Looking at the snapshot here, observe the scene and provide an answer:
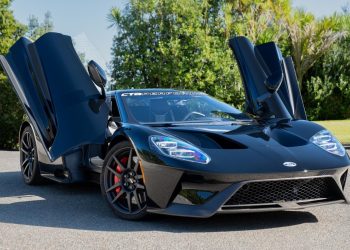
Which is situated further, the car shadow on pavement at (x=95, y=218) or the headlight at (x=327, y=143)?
the headlight at (x=327, y=143)

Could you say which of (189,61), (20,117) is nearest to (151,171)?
(20,117)

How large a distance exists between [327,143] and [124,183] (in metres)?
1.82

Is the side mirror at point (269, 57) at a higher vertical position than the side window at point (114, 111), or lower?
higher

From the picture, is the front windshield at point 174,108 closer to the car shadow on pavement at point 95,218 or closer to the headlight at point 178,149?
the headlight at point 178,149

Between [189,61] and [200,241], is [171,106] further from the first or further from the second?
[189,61]

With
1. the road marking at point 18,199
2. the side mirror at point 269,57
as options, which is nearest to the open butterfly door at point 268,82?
the side mirror at point 269,57

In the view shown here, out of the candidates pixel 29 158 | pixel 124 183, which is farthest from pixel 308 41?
pixel 124 183

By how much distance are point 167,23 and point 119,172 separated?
1893 cm

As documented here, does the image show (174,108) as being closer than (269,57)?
Yes

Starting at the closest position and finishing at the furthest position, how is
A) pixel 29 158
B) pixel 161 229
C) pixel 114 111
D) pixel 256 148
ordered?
pixel 161 229 < pixel 256 148 < pixel 114 111 < pixel 29 158

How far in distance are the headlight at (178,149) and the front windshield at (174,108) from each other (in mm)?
767

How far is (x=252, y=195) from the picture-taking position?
500 cm

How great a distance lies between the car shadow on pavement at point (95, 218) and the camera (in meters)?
5.18

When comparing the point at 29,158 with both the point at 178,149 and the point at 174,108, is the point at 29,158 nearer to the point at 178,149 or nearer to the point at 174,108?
the point at 174,108
